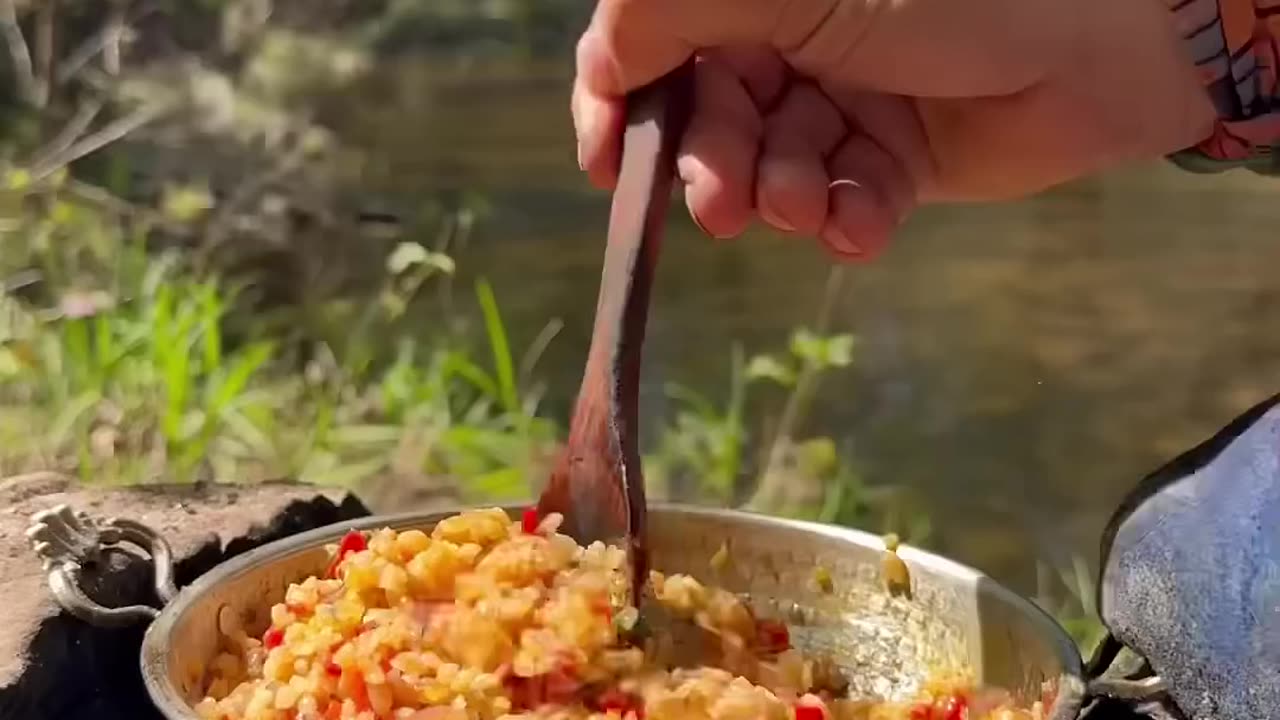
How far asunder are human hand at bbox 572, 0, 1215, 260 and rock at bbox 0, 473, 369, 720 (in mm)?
426

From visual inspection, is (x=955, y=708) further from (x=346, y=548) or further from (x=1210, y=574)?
(x=346, y=548)

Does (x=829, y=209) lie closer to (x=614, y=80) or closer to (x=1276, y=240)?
(x=614, y=80)

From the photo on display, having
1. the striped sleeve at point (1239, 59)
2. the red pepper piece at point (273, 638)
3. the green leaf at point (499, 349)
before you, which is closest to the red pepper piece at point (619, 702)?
the red pepper piece at point (273, 638)

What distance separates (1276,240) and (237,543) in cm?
Answer: 206

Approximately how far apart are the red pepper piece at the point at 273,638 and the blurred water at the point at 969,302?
150 cm

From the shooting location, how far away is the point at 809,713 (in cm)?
89

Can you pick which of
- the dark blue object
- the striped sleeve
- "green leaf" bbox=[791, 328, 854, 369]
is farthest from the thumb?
"green leaf" bbox=[791, 328, 854, 369]

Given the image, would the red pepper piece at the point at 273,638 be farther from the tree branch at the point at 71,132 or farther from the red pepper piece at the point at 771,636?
the tree branch at the point at 71,132

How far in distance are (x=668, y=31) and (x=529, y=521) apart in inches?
13.3

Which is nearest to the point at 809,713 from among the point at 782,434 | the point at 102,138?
the point at 782,434

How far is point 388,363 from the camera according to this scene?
236 centimetres

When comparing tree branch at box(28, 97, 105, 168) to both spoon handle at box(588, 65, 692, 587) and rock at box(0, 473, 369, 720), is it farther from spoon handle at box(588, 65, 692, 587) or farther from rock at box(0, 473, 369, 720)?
spoon handle at box(588, 65, 692, 587)

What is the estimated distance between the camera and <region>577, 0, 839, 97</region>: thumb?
91 cm

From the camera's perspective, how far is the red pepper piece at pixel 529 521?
1016 millimetres
